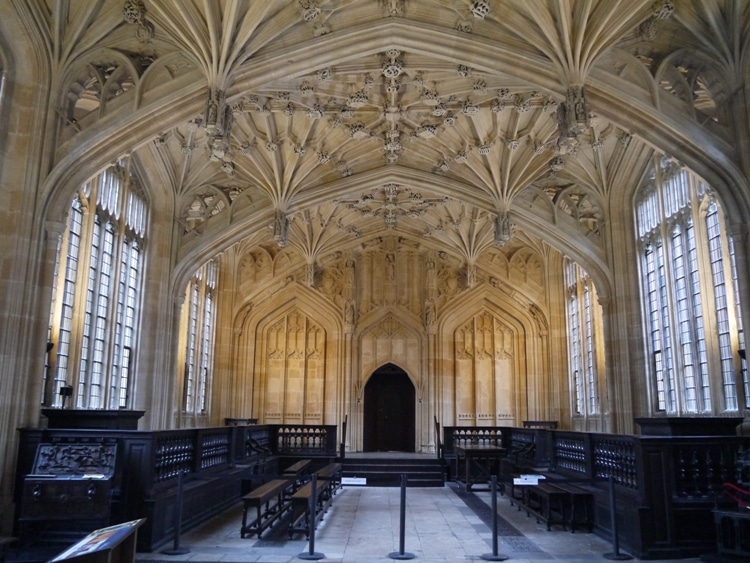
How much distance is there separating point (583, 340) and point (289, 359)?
33.5 ft

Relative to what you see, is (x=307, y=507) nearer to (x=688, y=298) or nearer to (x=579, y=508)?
(x=579, y=508)

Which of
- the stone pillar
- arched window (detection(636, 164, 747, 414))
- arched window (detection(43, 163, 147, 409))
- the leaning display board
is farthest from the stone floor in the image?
arched window (detection(636, 164, 747, 414))

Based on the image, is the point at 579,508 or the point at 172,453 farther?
the point at 579,508

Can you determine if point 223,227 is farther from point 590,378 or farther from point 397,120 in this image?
point 590,378

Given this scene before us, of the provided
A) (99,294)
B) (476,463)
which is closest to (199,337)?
(99,294)

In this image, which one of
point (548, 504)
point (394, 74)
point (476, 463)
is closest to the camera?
point (548, 504)

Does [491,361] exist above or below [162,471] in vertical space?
above

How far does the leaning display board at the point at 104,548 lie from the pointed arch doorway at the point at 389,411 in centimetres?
1913

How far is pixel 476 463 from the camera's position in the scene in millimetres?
15273

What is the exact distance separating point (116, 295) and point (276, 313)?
977cm

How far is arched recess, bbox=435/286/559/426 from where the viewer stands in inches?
897

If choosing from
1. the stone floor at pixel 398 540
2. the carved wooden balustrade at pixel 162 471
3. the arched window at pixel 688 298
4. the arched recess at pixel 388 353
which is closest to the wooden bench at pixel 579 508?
the stone floor at pixel 398 540

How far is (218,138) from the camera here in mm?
11391

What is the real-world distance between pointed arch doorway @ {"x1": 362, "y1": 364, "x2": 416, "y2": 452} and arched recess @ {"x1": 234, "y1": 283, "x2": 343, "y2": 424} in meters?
1.38
